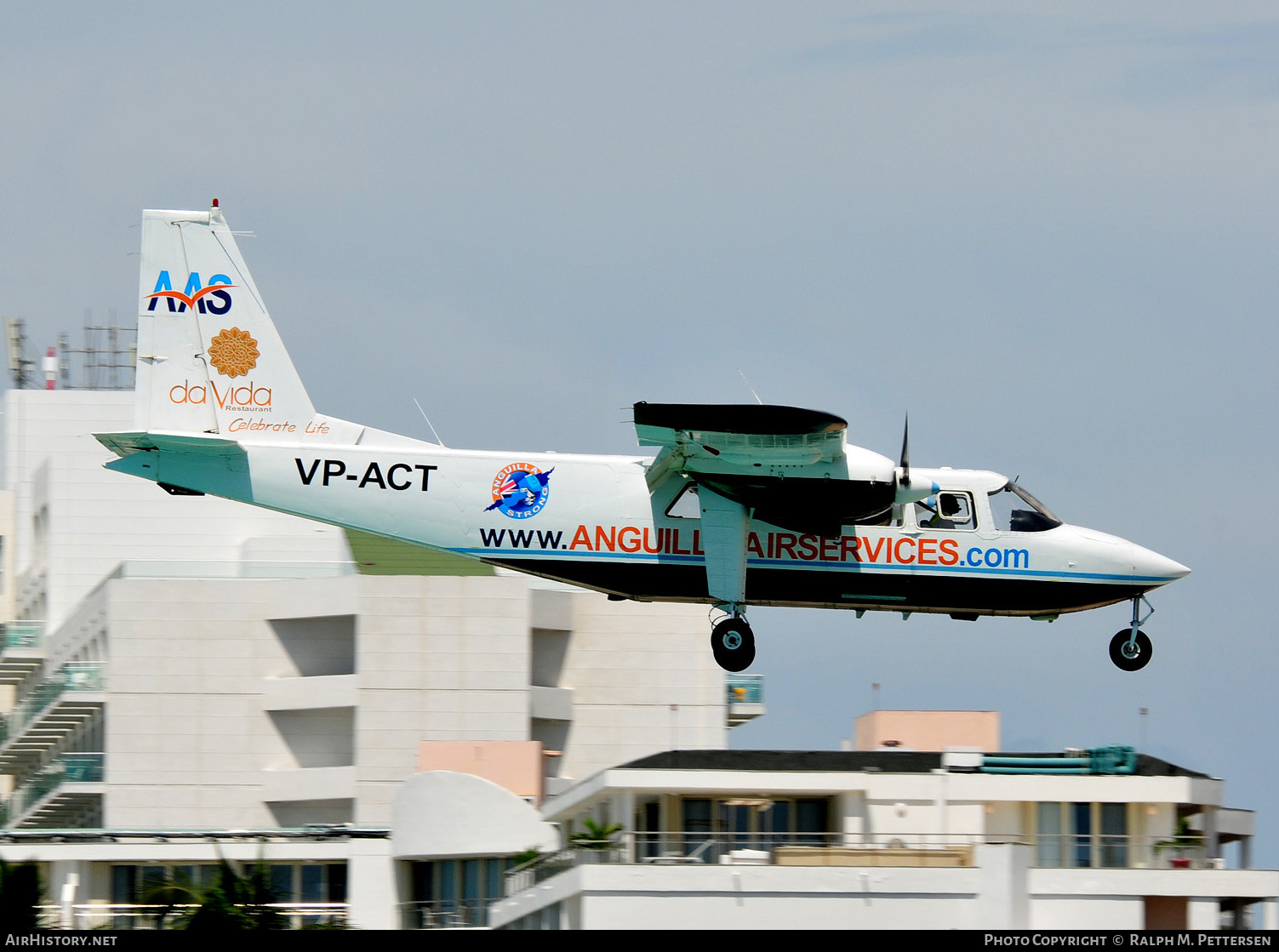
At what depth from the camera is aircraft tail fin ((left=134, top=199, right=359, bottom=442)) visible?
95.7ft

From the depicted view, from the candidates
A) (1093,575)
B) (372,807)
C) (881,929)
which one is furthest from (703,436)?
(372,807)

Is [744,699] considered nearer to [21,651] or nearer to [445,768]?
[445,768]

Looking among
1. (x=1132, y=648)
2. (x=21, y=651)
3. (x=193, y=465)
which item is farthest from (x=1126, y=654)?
(x=21, y=651)

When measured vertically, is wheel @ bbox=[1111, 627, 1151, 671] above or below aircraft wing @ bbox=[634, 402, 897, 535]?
below

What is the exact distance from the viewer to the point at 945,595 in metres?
28.9

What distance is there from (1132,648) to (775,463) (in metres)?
6.56

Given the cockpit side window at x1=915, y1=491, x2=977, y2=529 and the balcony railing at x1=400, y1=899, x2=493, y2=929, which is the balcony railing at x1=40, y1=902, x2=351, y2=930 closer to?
the balcony railing at x1=400, y1=899, x2=493, y2=929

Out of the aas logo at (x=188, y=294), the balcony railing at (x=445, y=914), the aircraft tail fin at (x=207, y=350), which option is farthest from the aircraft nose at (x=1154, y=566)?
the balcony railing at (x=445, y=914)

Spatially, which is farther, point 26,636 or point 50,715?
point 26,636

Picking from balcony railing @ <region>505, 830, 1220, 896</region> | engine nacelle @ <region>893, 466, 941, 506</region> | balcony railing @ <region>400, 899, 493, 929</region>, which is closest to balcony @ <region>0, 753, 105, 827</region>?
balcony railing @ <region>400, 899, 493, 929</region>

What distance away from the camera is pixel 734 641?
28.6 metres

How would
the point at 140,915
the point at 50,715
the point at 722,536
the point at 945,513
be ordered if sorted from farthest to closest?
the point at 50,715
the point at 140,915
the point at 945,513
the point at 722,536

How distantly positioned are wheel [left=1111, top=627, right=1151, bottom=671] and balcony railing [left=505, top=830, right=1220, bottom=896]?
592 cm

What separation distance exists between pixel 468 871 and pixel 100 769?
631 inches
